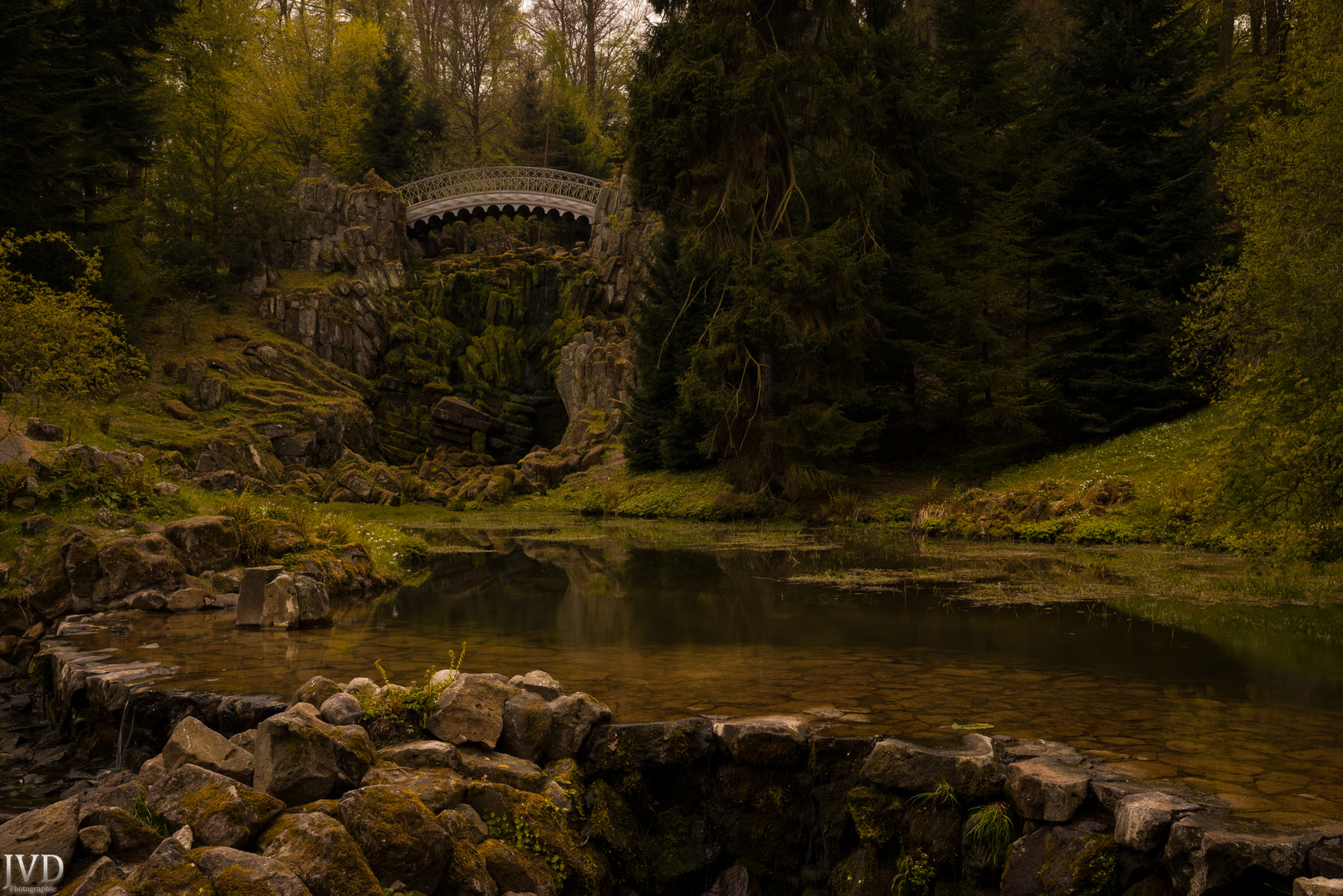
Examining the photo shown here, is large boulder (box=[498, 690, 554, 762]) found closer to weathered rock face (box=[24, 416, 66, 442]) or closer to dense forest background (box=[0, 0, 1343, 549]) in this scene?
weathered rock face (box=[24, 416, 66, 442])

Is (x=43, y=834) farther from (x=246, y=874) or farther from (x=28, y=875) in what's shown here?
(x=246, y=874)

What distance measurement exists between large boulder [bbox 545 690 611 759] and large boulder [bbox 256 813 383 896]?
1.60 meters

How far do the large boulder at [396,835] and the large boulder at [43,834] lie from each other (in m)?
1.25

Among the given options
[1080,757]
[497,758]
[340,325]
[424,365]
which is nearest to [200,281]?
[340,325]

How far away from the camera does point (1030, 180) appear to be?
86.3 feet

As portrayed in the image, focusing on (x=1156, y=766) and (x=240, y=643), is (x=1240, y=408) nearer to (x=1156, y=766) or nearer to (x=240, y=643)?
(x=1156, y=766)

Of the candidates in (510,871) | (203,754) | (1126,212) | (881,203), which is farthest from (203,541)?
(1126,212)

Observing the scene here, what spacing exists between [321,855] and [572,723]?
186 cm

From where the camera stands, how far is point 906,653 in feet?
25.2

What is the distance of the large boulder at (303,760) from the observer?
471 cm

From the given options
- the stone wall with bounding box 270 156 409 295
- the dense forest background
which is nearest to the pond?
the dense forest background

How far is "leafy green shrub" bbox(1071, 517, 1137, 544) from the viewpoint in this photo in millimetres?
16188

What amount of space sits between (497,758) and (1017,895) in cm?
317

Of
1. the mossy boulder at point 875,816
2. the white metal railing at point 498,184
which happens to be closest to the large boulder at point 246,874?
the mossy boulder at point 875,816
